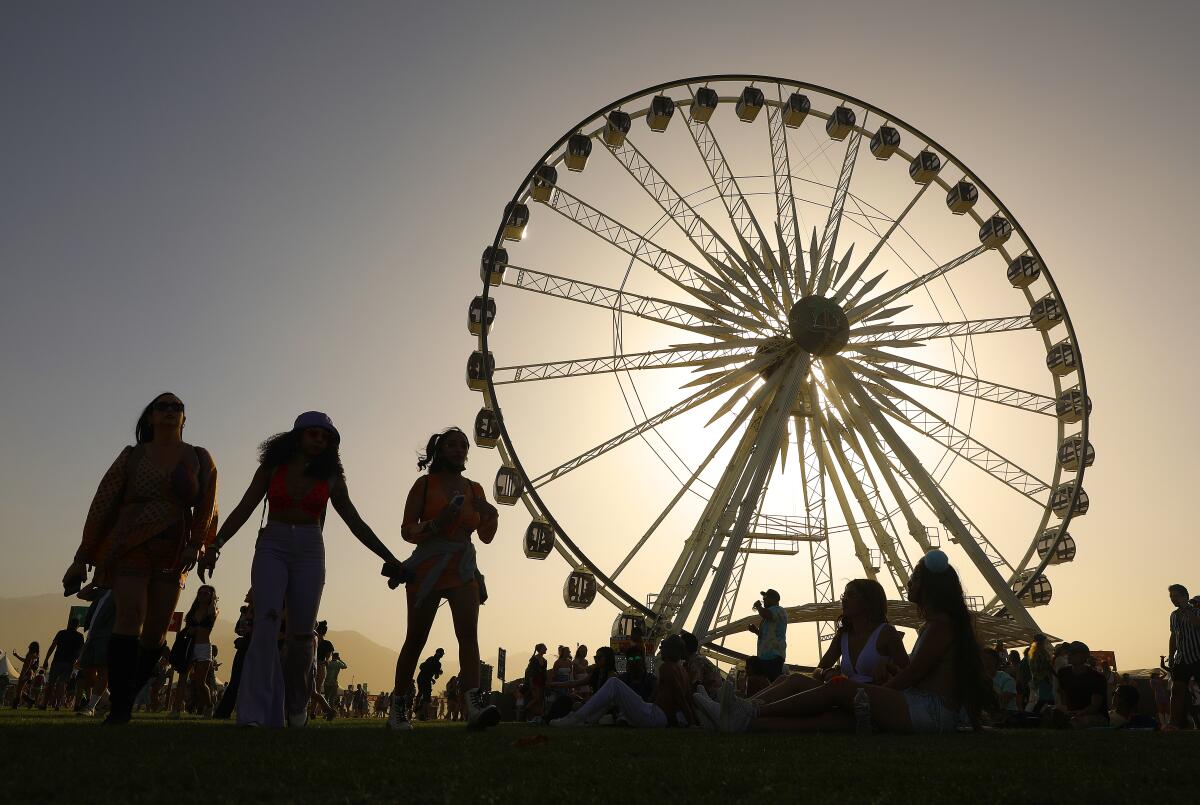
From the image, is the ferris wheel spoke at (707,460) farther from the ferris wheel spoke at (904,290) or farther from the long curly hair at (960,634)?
the long curly hair at (960,634)

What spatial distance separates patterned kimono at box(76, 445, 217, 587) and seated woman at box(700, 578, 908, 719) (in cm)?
359

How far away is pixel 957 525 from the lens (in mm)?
22438

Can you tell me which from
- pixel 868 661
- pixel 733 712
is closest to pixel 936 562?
pixel 868 661

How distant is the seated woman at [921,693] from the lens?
614 centimetres

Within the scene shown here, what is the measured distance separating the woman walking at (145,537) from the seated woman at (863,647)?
141 inches

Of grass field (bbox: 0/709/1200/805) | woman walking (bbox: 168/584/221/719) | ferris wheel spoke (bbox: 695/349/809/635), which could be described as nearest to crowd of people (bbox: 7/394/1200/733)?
grass field (bbox: 0/709/1200/805)

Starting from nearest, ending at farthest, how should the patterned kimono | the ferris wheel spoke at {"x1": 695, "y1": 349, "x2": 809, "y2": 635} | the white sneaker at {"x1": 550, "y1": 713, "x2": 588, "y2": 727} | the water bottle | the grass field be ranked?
the grass field < the water bottle < the patterned kimono < the white sneaker at {"x1": 550, "y1": 713, "x2": 588, "y2": 727} < the ferris wheel spoke at {"x1": 695, "y1": 349, "x2": 809, "y2": 635}

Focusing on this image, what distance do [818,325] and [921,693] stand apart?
17.1 m

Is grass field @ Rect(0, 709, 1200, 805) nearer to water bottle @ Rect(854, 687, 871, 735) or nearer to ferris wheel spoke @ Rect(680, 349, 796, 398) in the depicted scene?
water bottle @ Rect(854, 687, 871, 735)

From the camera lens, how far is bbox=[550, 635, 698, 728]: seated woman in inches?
316

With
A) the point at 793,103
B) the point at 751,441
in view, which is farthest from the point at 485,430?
the point at 793,103

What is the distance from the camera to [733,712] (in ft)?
20.9

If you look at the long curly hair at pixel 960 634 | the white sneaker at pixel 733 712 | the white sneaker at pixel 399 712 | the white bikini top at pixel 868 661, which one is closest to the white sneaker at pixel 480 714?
the white sneaker at pixel 399 712

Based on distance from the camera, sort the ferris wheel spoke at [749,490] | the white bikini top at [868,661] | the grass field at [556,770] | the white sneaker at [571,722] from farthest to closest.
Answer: the ferris wheel spoke at [749,490] → the white sneaker at [571,722] → the white bikini top at [868,661] → the grass field at [556,770]
